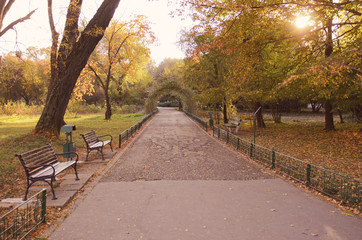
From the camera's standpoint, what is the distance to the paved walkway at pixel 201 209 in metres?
3.70

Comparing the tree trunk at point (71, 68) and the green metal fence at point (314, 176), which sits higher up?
the tree trunk at point (71, 68)

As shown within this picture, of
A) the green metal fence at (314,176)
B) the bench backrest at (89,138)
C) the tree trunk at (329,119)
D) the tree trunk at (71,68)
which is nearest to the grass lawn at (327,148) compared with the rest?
the tree trunk at (329,119)

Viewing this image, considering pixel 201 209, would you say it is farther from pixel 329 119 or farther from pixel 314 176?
pixel 329 119

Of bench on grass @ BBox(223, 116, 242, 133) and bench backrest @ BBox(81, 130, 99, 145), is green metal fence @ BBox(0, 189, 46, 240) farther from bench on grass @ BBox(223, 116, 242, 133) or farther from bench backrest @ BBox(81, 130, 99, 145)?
bench on grass @ BBox(223, 116, 242, 133)

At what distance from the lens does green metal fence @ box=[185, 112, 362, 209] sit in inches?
191

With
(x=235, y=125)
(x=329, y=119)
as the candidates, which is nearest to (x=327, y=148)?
(x=235, y=125)

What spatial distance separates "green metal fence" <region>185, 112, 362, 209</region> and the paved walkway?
1.57 feet

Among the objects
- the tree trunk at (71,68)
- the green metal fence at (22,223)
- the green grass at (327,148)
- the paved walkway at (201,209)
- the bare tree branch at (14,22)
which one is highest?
the bare tree branch at (14,22)

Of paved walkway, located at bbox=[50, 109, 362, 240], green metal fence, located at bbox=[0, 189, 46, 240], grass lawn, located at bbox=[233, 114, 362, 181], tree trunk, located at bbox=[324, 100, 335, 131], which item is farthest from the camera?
tree trunk, located at bbox=[324, 100, 335, 131]

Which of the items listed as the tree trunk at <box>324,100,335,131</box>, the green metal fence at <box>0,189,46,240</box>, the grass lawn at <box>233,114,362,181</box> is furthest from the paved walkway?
the tree trunk at <box>324,100,335,131</box>

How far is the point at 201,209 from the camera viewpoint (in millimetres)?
4504

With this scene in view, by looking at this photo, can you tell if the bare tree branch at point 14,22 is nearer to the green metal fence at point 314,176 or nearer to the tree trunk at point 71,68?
the tree trunk at point 71,68

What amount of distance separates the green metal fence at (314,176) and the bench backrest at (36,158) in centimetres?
627

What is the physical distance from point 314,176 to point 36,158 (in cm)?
668
